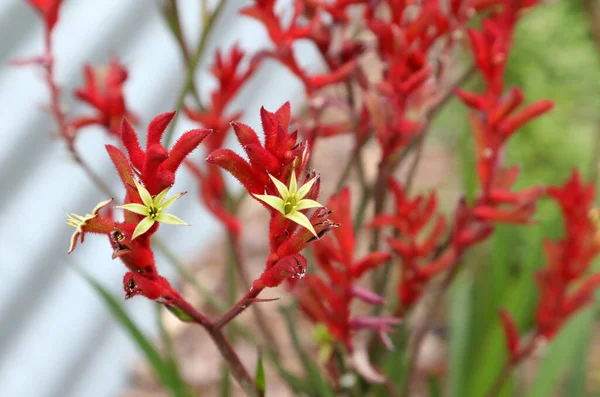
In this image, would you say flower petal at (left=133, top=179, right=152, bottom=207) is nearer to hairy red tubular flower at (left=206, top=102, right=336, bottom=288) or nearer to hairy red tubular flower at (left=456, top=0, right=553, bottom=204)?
hairy red tubular flower at (left=206, top=102, right=336, bottom=288)

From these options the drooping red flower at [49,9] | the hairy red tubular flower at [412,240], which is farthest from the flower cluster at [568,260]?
the drooping red flower at [49,9]

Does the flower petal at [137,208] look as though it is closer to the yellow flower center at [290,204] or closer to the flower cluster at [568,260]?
the yellow flower center at [290,204]

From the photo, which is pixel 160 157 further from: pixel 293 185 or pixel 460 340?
pixel 460 340

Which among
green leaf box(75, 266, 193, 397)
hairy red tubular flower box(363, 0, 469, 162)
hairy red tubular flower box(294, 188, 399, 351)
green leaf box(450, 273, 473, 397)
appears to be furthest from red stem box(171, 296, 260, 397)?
green leaf box(450, 273, 473, 397)

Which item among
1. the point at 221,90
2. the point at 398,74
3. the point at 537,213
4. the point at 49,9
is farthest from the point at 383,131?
the point at 537,213

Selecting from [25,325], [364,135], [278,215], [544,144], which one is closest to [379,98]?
[364,135]

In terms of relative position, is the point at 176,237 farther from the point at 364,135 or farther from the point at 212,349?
the point at 364,135
